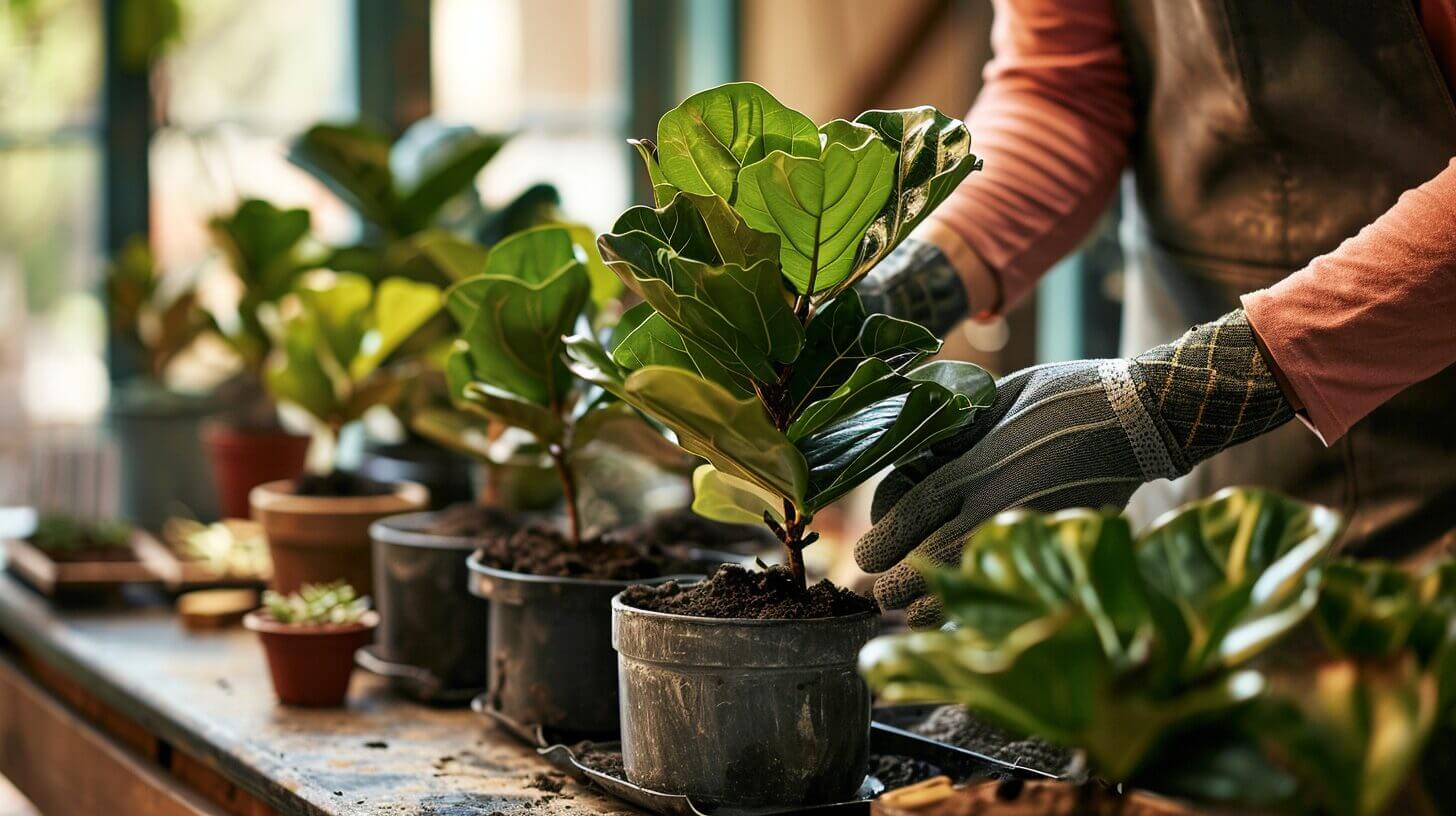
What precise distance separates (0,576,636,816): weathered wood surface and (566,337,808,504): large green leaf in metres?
0.24

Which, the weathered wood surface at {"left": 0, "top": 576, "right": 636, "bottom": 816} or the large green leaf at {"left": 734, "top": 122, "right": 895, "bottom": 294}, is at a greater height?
the large green leaf at {"left": 734, "top": 122, "right": 895, "bottom": 294}

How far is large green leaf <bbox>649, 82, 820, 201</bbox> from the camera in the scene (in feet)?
2.75

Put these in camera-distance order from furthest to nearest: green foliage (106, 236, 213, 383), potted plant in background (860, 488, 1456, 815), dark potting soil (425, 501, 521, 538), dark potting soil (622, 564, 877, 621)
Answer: green foliage (106, 236, 213, 383) → dark potting soil (425, 501, 521, 538) → dark potting soil (622, 564, 877, 621) → potted plant in background (860, 488, 1456, 815)

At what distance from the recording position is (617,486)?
1.61 m

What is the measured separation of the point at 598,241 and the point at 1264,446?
0.80 metres

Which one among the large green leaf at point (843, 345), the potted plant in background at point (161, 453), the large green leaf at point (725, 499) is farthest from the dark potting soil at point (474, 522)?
the potted plant in background at point (161, 453)

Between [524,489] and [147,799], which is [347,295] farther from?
[147,799]

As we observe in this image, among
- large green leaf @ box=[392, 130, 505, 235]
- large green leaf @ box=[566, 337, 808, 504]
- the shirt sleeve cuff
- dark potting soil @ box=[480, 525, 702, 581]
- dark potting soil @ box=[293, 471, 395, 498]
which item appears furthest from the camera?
large green leaf @ box=[392, 130, 505, 235]

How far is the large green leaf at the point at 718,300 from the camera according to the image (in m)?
0.81

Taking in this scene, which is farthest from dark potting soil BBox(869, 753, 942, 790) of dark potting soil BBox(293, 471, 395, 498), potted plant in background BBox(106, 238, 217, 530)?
potted plant in background BBox(106, 238, 217, 530)

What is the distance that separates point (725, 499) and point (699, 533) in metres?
0.46

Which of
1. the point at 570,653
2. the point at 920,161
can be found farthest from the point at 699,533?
the point at 920,161

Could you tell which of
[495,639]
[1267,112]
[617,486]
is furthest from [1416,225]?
[617,486]

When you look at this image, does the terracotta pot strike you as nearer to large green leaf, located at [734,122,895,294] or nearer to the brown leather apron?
the brown leather apron
